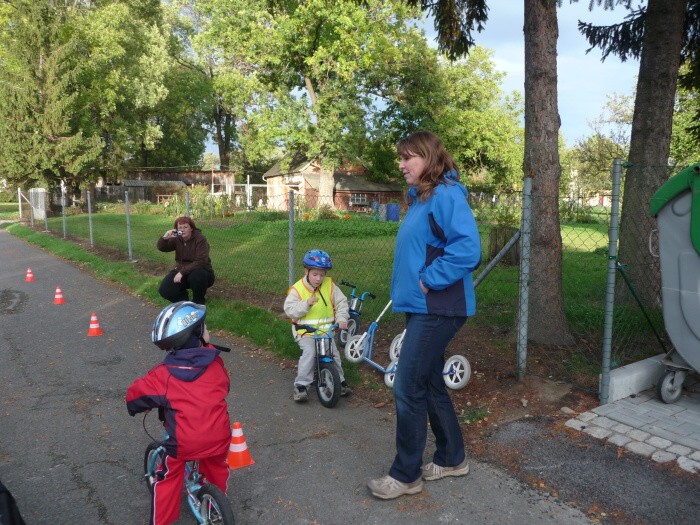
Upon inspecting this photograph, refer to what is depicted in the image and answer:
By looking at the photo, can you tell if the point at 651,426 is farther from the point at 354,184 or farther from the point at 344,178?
the point at 344,178

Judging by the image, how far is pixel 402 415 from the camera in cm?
312

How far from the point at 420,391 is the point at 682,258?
243 cm

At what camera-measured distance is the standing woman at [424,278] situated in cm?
288

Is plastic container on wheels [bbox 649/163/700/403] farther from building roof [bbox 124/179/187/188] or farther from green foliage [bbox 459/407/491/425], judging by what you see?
→ building roof [bbox 124/179/187/188]

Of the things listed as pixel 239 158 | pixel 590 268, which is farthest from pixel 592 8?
pixel 239 158

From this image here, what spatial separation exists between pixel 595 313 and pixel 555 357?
1859 mm

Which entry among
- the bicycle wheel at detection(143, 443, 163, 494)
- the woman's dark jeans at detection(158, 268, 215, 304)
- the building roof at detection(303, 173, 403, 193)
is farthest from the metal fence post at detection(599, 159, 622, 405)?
the building roof at detection(303, 173, 403, 193)

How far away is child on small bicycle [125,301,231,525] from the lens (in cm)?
266

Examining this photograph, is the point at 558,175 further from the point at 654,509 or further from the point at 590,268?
the point at 590,268

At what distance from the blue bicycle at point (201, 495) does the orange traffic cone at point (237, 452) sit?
0.57 meters

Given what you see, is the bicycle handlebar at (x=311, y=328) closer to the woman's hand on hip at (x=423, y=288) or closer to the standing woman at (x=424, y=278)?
the standing woman at (x=424, y=278)

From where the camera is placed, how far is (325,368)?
4.60 meters

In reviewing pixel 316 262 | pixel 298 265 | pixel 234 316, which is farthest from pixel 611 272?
pixel 298 265

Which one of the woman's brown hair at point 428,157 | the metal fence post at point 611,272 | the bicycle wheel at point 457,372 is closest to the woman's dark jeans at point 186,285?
the bicycle wheel at point 457,372
